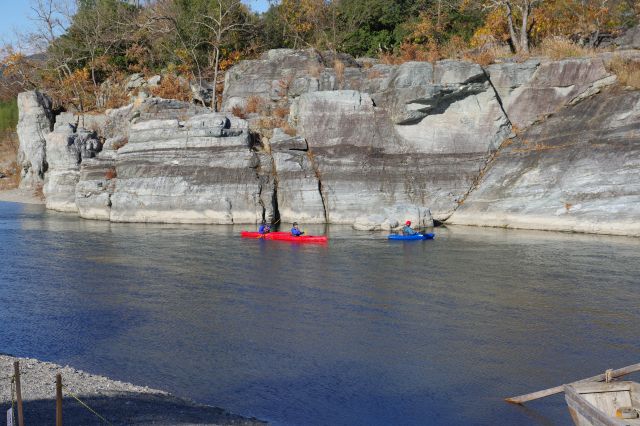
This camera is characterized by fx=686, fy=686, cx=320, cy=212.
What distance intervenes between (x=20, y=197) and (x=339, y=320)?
38.3m

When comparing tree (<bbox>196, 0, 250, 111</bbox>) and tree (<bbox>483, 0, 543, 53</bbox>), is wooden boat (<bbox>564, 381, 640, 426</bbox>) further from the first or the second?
tree (<bbox>196, 0, 250, 111</bbox>)

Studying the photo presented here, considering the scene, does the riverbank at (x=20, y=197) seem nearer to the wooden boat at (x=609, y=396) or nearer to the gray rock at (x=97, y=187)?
the gray rock at (x=97, y=187)

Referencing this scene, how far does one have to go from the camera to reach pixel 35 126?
48.1 meters

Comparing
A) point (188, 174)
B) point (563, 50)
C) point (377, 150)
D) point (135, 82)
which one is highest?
point (135, 82)

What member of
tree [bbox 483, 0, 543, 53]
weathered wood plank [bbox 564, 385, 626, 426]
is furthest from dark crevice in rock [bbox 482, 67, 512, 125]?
weathered wood plank [bbox 564, 385, 626, 426]

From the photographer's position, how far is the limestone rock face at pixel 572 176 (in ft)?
93.4

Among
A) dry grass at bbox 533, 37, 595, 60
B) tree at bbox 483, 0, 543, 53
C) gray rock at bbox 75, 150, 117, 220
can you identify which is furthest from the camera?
tree at bbox 483, 0, 543, 53

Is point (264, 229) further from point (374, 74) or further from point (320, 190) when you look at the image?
point (374, 74)

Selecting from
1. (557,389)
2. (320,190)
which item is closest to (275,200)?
(320,190)

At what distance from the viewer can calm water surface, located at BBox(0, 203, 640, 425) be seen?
12.1 metres

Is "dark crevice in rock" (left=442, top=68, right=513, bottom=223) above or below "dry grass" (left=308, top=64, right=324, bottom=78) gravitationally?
below

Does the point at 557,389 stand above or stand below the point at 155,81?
below

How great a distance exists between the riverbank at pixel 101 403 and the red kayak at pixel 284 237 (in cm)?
1650

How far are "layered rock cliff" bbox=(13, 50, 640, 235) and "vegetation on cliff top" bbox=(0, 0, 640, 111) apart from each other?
5.04 meters
